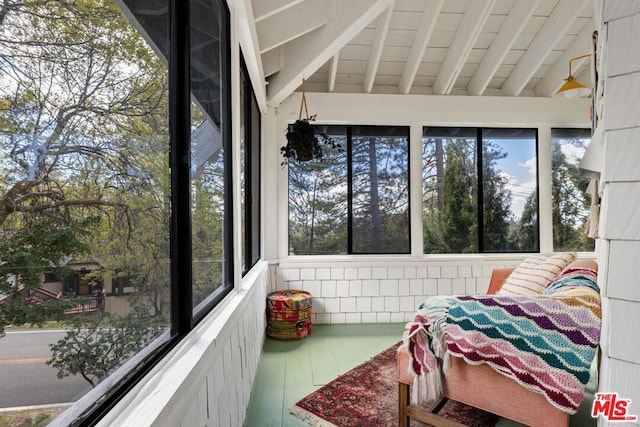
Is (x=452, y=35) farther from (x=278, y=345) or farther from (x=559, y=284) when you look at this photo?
(x=278, y=345)

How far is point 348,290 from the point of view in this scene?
387 centimetres

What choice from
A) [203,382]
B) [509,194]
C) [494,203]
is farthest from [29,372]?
[509,194]

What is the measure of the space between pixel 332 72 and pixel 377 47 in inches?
22.1

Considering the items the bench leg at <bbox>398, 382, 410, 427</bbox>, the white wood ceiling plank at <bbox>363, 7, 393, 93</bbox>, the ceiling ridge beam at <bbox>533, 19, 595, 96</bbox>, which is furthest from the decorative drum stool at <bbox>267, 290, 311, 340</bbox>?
the ceiling ridge beam at <bbox>533, 19, 595, 96</bbox>

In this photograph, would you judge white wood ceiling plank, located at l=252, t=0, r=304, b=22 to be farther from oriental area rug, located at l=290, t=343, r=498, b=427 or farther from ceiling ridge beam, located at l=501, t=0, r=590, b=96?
oriental area rug, located at l=290, t=343, r=498, b=427

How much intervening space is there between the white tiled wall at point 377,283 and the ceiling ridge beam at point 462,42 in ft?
7.03

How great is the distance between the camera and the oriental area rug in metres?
1.95

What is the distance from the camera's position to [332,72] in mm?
3596

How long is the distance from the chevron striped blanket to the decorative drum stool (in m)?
1.70

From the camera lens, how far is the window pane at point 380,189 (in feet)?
13.1

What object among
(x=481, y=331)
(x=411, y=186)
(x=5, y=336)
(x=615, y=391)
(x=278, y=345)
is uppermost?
(x=411, y=186)

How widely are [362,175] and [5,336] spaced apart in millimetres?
3693

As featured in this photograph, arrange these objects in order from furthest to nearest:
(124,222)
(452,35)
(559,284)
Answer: (452,35) → (559,284) → (124,222)

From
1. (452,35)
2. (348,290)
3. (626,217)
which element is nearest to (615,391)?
(626,217)
